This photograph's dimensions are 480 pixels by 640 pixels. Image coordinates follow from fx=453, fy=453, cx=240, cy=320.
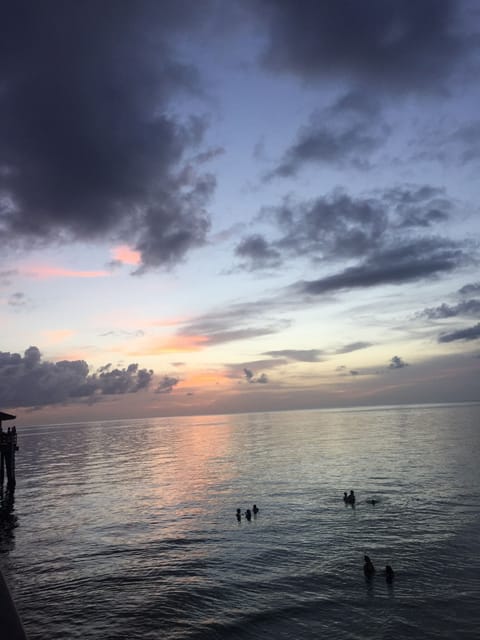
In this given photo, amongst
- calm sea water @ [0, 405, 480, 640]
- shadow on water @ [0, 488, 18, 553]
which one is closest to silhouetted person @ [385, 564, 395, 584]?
calm sea water @ [0, 405, 480, 640]

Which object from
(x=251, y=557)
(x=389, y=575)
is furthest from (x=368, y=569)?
(x=251, y=557)

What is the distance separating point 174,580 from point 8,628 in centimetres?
1935

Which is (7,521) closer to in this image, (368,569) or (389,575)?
(368,569)

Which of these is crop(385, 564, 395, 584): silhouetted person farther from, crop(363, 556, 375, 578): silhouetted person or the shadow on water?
the shadow on water

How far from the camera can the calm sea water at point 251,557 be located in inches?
802

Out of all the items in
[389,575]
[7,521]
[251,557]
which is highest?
[389,575]

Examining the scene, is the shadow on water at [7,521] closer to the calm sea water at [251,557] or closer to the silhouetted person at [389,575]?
the calm sea water at [251,557]

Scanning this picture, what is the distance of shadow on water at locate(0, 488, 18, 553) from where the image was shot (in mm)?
34781

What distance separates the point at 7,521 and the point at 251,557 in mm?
26204

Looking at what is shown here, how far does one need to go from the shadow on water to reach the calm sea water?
303 mm

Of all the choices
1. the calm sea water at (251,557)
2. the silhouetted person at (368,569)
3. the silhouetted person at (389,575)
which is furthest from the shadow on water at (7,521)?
the silhouetted person at (389,575)

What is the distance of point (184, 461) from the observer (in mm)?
89438

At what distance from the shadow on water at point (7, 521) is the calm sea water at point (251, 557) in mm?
303

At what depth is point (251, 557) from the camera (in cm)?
2919
